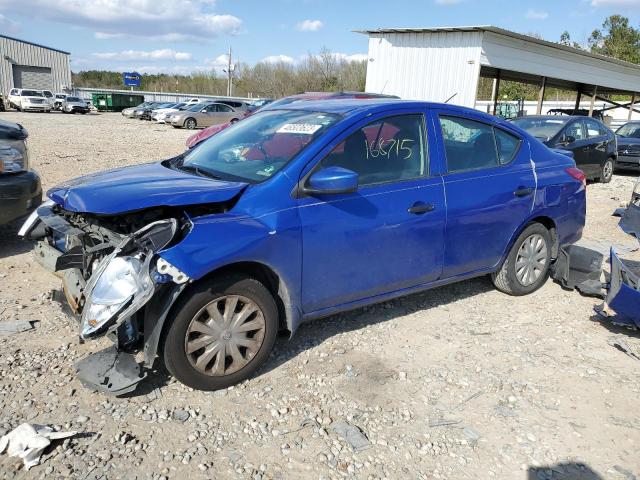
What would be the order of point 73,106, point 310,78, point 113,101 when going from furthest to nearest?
point 310,78
point 113,101
point 73,106

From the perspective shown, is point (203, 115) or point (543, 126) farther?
point (203, 115)

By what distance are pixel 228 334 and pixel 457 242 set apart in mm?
1979

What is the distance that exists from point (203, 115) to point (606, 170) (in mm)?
22687

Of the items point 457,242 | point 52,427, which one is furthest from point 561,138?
point 52,427

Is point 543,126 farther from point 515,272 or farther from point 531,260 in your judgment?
point 515,272

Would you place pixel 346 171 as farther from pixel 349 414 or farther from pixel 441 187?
pixel 349 414

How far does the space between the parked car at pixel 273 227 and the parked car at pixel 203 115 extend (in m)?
26.1

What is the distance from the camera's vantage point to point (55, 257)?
11.8 ft

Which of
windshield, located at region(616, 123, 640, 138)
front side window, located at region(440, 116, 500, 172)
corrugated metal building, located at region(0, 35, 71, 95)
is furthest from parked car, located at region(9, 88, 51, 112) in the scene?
front side window, located at region(440, 116, 500, 172)

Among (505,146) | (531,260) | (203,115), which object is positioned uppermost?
(505,146)

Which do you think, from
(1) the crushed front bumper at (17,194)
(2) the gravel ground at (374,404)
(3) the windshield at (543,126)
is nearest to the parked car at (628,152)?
(3) the windshield at (543,126)

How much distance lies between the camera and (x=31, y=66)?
53.0 meters

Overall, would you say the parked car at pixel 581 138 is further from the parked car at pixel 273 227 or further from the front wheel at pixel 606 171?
the parked car at pixel 273 227

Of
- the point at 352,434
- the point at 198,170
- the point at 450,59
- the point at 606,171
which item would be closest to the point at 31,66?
the point at 450,59
